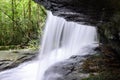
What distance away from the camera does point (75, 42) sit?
10.2m

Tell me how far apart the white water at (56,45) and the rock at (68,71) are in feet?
7.29

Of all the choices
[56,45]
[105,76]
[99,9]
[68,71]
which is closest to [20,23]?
[56,45]

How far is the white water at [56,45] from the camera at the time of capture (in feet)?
32.0

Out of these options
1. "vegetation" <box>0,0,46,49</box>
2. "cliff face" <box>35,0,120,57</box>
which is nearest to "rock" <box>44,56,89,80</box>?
"cliff face" <box>35,0,120,57</box>

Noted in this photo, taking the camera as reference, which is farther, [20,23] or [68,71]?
[20,23]

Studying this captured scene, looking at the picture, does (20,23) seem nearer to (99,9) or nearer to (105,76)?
(105,76)

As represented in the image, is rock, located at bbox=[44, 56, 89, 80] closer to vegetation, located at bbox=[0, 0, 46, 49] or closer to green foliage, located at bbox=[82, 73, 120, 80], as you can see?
green foliage, located at bbox=[82, 73, 120, 80]

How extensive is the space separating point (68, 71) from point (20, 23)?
33.3ft

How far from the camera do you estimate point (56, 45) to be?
36.4 feet

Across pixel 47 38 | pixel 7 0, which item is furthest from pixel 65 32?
pixel 7 0

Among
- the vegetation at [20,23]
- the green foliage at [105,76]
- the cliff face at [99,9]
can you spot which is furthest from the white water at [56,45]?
the cliff face at [99,9]

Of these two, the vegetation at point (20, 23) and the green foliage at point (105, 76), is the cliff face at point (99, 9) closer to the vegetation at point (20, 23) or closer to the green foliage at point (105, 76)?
the green foliage at point (105, 76)

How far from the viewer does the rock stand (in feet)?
20.5

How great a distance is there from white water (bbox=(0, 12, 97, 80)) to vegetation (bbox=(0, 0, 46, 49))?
12.0 ft
